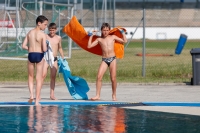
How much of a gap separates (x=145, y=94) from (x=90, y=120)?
5139 mm

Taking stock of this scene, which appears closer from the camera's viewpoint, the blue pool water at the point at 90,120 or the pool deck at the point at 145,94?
the blue pool water at the point at 90,120

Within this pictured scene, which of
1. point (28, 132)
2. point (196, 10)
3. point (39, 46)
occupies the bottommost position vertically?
point (28, 132)

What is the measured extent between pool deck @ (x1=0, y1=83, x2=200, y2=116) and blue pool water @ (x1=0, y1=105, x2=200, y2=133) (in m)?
0.92

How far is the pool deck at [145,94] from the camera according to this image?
44.1ft

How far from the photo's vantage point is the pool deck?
529 inches

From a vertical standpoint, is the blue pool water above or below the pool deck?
below

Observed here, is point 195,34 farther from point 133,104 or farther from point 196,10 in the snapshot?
point 133,104

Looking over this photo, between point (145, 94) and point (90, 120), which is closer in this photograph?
point (90, 120)

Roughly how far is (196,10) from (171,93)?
58.5m

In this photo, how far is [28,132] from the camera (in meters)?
9.91

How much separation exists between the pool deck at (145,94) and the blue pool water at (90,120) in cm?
92

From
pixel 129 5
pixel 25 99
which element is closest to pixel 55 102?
pixel 25 99

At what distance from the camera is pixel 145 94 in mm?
16312

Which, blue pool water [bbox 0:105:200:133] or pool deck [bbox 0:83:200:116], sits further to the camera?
pool deck [bbox 0:83:200:116]
